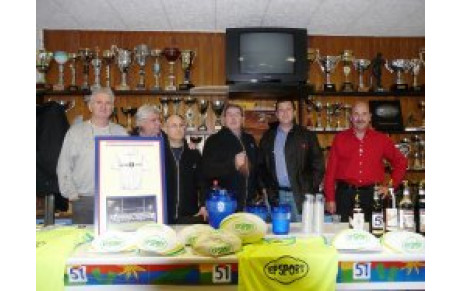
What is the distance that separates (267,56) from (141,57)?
148cm

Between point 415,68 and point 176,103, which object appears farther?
point 415,68

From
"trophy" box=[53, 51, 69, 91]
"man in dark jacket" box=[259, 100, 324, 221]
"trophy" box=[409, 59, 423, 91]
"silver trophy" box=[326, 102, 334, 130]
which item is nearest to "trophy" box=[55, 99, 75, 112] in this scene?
"trophy" box=[53, 51, 69, 91]

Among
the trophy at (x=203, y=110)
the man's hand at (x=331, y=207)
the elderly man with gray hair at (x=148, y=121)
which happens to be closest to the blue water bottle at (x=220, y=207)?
the elderly man with gray hair at (x=148, y=121)

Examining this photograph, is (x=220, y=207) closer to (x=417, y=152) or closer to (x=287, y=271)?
(x=287, y=271)

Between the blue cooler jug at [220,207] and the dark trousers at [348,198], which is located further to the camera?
the dark trousers at [348,198]

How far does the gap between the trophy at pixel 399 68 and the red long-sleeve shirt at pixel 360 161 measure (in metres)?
1.25

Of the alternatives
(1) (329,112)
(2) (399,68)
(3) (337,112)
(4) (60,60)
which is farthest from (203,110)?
(2) (399,68)

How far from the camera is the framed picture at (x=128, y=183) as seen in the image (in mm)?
1920

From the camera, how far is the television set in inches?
198

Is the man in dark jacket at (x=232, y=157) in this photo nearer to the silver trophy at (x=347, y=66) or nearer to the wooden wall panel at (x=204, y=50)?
the wooden wall panel at (x=204, y=50)

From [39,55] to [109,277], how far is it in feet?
13.7

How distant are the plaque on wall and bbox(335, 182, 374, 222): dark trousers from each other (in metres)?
1.37

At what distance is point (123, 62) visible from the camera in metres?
5.27
